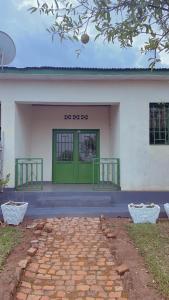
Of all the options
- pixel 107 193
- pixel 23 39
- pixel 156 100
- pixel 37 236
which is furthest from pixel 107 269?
pixel 23 39

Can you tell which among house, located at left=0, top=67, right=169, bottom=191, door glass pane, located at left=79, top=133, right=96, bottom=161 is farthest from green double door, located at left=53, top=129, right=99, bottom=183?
house, located at left=0, top=67, right=169, bottom=191

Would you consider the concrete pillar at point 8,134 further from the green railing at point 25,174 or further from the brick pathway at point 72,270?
the brick pathway at point 72,270

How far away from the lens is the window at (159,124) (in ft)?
35.8

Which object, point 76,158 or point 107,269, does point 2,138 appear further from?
point 107,269

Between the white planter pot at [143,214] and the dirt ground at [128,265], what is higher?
the white planter pot at [143,214]

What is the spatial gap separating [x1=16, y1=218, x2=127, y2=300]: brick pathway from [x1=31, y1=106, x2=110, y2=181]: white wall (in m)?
5.54

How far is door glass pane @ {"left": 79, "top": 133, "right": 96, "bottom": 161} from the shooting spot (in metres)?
13.0

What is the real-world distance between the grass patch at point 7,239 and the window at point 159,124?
16.9 feet

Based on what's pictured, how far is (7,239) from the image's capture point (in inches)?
273

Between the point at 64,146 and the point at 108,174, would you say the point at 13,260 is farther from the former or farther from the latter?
the point at 64,146

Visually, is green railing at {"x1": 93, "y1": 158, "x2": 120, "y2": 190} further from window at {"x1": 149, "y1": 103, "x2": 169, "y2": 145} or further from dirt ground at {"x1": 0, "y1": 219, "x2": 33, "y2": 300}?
dirt ground at {"x1": 0, "y1": 219, "x2": 33, "y2": 300}

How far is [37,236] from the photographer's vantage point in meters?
7.27

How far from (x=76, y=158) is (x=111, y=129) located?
1640mm

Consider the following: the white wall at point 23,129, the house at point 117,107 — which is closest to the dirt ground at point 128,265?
the house at point 117,107
